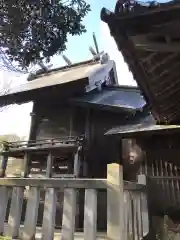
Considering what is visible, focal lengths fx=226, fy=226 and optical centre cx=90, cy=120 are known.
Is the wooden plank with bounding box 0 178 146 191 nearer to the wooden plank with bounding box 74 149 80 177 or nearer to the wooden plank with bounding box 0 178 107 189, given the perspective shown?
the wooden plank with bounding box 0 178 107 189

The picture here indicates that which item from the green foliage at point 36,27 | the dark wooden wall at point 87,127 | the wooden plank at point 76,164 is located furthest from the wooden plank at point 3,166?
the green foliage at point 36,27

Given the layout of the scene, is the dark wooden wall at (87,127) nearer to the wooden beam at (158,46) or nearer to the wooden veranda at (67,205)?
the wooden veranda at (67,205)

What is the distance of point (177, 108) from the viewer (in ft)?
16.0

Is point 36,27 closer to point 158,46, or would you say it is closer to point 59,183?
point 158,46

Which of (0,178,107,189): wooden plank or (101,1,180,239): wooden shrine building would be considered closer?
(0,178,107,189): wooden plank

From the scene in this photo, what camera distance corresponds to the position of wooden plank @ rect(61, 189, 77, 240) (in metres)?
2.26

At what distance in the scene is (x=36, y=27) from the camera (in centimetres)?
600

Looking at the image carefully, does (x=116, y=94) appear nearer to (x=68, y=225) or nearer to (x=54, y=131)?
(x=54, y=131)

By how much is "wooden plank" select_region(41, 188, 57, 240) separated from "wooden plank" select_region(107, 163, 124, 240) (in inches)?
23.8

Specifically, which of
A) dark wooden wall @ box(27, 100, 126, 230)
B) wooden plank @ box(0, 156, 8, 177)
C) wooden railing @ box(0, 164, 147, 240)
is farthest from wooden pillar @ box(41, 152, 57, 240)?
wooden plank @ box(0, 156, 8, 177)

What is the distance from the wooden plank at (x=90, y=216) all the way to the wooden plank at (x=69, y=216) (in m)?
0.14

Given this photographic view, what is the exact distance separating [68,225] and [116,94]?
12.5 meters

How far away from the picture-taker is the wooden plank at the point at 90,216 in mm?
2203

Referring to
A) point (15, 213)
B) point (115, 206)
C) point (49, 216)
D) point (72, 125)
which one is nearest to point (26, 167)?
point (72, 125)
